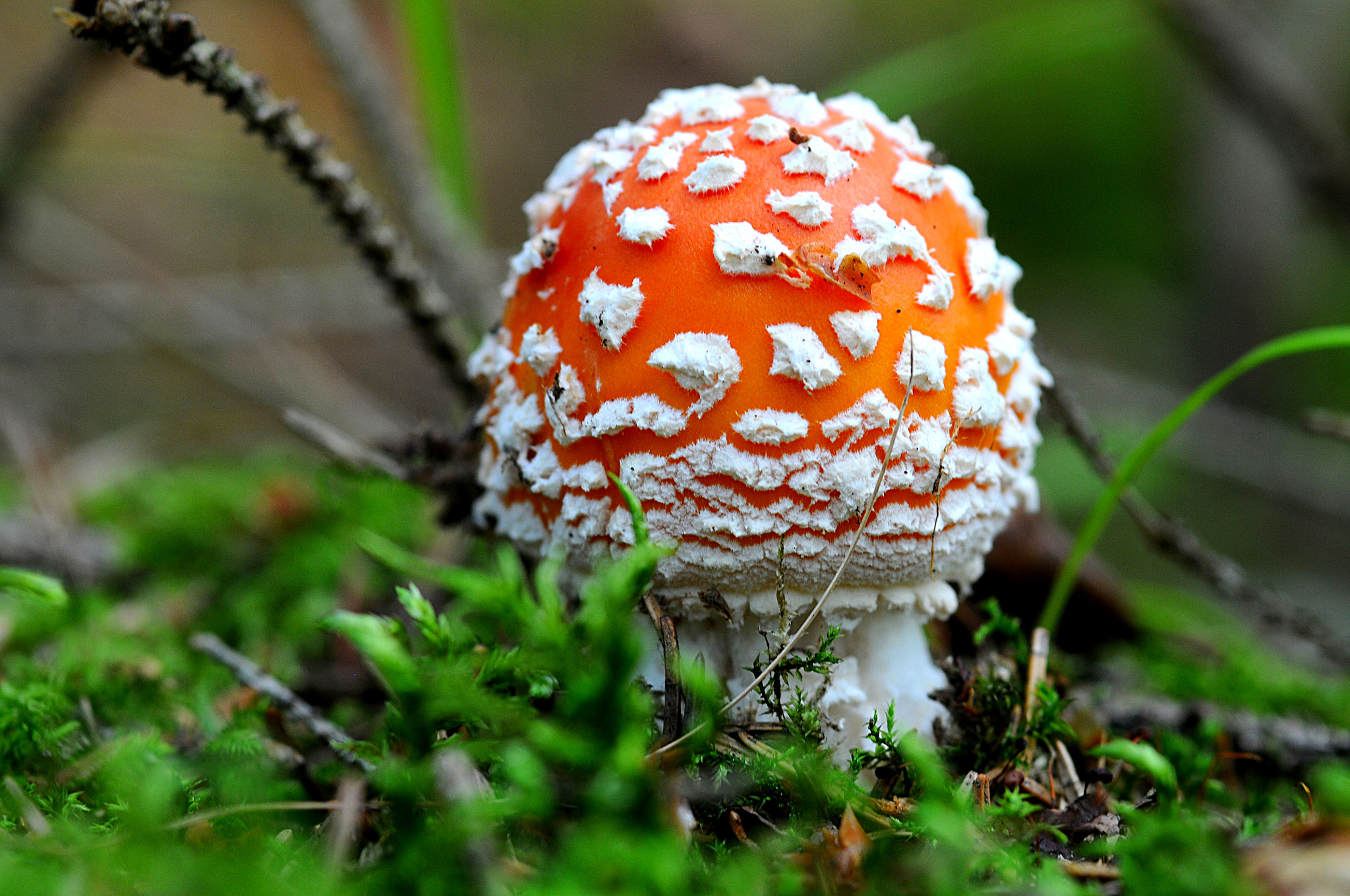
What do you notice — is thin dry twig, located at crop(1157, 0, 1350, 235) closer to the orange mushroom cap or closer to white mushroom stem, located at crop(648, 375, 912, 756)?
the orange mushroom cap

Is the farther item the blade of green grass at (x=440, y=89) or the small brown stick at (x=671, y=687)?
the blade of green grass at (x=440, y=89)

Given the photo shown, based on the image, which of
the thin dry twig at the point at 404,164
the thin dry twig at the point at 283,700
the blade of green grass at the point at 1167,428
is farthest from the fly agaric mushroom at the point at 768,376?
the thin dry twig at the point at 404,164

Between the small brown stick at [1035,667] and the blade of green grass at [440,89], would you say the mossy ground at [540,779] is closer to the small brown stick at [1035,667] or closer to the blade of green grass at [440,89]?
the small brown stick at [1035,667]

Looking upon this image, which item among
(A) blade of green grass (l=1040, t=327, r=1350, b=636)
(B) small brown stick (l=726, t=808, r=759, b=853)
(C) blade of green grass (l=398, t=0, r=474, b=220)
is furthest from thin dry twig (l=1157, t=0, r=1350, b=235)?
(B) small brown stick (l=726, t=808, r=759, b=853)

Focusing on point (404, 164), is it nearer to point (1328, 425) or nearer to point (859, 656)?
point (859, 656)

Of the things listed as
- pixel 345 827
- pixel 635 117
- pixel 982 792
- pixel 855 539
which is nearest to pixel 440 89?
pixel 855 539

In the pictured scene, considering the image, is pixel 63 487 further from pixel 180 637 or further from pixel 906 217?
pixel 906 217

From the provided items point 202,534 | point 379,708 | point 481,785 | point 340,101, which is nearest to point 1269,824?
point 481,785
